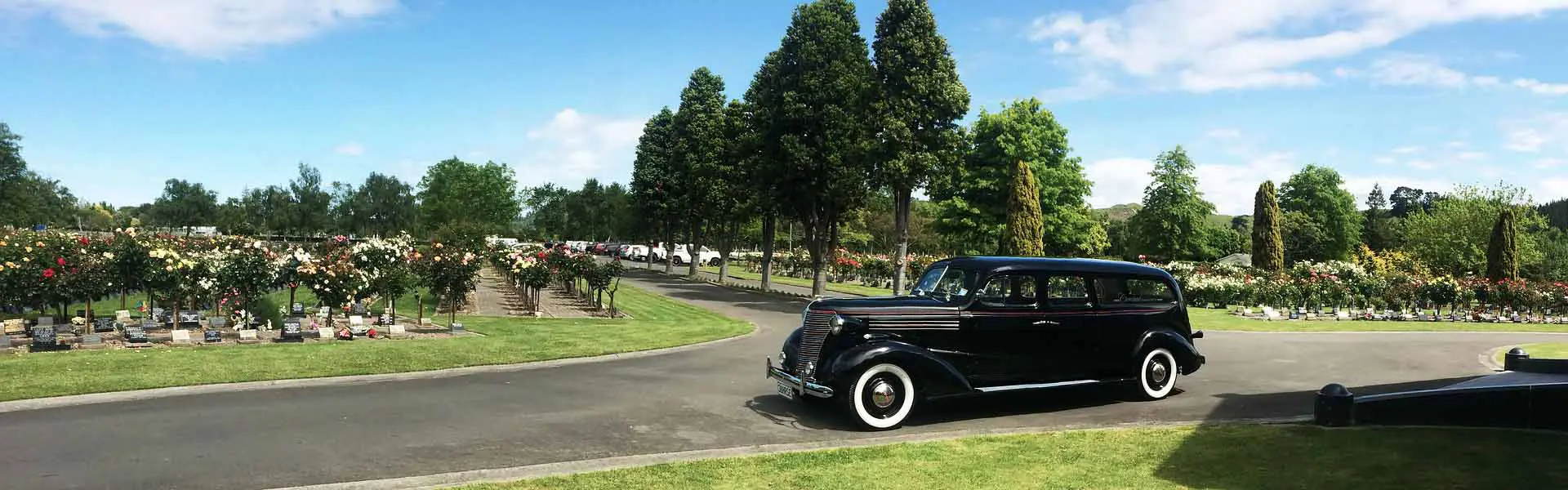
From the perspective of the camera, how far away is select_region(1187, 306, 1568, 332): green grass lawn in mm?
22750

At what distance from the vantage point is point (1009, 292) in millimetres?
9484

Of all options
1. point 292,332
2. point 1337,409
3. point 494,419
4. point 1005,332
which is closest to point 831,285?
point 292,332

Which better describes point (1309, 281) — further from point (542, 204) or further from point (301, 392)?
point (542, 204)

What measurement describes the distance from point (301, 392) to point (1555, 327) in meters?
36.0

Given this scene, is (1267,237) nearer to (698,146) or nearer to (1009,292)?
(698,146)

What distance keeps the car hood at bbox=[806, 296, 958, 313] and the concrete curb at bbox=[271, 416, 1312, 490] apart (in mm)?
1379

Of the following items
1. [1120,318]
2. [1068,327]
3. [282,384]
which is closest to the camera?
[1068,327]

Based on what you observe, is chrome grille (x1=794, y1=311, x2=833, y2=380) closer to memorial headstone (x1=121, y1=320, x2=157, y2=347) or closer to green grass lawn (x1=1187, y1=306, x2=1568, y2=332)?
memorial headstone (x1=121, y1=320, x2=157, y2=347)

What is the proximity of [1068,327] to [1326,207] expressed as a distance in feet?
258

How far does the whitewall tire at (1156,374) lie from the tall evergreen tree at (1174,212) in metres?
58.5

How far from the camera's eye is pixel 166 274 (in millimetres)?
14391

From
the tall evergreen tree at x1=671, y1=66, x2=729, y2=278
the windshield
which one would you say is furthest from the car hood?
the tall evergreen tree at x1=671, y1=66, x2=729, y2=278

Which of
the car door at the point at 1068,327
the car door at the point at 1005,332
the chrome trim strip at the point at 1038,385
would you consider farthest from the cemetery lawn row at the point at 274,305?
the car door at the point at 1068,327

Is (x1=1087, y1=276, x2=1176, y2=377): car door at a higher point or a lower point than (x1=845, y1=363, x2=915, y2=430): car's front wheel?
higher
